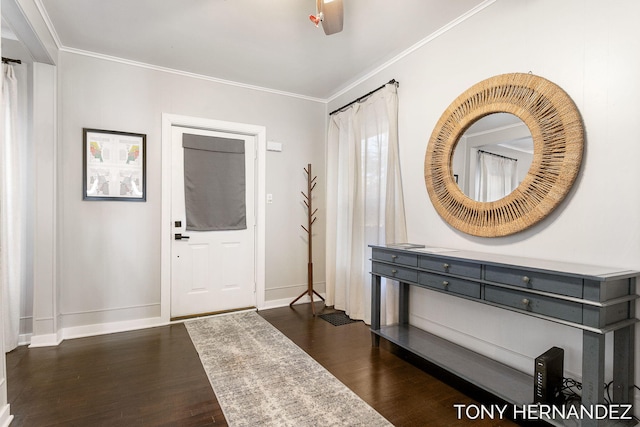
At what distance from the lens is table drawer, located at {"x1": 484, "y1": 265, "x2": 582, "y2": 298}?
154cm

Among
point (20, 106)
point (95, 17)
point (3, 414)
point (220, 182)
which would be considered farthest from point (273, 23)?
point (3, 414)

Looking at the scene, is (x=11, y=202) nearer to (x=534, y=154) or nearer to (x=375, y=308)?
(x=375, y=308)

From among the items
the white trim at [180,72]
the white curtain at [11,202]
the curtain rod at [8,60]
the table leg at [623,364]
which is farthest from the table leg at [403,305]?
the curtain rod at [8,60]

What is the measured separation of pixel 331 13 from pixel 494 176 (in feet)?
5.24

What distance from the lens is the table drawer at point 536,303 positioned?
5.04ft

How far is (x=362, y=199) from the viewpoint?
11.7ft

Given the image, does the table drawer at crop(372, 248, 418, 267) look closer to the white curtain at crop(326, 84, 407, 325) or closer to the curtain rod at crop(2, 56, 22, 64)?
the white curtain at crop(326, 84, 407, 325)

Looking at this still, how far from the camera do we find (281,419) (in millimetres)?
1839

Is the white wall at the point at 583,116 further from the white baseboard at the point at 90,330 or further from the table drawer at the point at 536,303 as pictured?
the white baseboard at the point at 90,330

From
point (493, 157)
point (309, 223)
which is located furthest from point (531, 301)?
point (309, 223)

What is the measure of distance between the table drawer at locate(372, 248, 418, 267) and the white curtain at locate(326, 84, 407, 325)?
0.37 m

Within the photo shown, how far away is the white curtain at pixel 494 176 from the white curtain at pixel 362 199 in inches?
31.5

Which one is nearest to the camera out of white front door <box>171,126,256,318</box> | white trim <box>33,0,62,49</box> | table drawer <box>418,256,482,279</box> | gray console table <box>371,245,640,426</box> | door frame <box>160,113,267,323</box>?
gray console table <box>371,245,640,426</box>

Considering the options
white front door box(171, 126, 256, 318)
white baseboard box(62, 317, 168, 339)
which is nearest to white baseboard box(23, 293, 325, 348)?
white baseboard box(62, 317, 168, 339)
